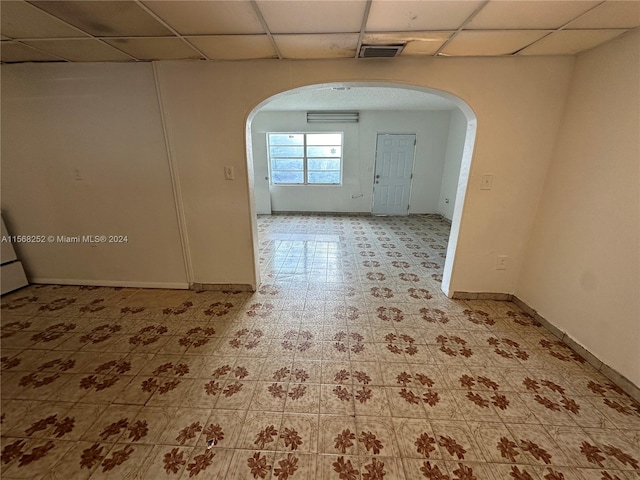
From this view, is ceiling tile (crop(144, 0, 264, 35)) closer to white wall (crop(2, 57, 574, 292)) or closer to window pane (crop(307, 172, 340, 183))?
white wall (crop(2, 57, 574, 292))

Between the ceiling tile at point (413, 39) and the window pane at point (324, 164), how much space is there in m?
4.47

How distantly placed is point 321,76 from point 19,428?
3007 mm

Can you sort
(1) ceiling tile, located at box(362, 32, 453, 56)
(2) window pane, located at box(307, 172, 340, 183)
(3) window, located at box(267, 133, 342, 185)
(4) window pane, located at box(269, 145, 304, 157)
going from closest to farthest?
(1) ceiling tile, located at box(362, 32, 453, 56)
(3) window, located at box(267, 133, 342, 185)
(4) window pane, located at box(269, 145, 304, 157)
(2) window pane, located at box(307, 172, 340, 183)

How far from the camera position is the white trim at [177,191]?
2266 mm

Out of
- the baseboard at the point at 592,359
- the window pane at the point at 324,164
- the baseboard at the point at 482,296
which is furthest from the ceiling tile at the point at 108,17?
the window pane at the point at 324,164

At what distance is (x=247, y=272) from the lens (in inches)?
108

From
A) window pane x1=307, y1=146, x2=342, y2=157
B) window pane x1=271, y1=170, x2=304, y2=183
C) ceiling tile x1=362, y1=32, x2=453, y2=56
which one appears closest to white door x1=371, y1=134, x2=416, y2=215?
window pane x1=307, y1=146, x2=342, y2=157

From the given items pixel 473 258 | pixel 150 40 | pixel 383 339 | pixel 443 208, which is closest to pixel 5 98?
pixel 150 40

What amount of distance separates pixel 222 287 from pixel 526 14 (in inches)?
126

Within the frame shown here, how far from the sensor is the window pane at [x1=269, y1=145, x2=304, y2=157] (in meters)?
6.34

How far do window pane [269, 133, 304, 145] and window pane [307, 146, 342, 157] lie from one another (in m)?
0.30

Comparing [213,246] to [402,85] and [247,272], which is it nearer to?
[247,272]

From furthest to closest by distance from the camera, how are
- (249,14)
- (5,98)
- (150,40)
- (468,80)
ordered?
(5,98) → (468,80) → (150,40) → (249,14)

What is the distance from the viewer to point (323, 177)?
6.49m
